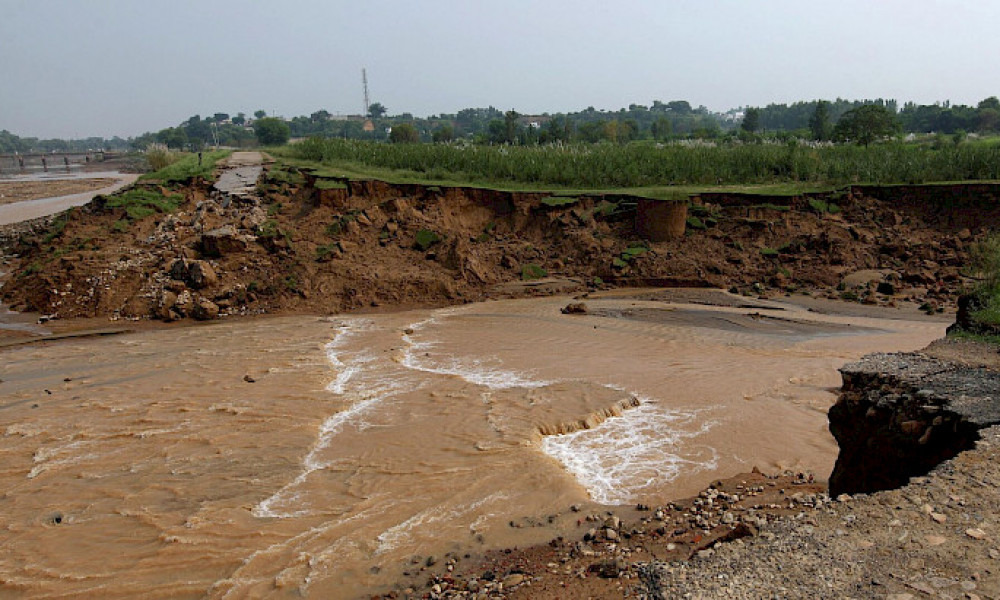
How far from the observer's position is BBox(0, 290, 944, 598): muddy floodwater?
17.1ft

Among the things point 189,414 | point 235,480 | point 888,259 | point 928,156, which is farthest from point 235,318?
point 928,156

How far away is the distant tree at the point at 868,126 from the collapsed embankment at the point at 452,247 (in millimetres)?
11991

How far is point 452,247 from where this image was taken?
15.3 m

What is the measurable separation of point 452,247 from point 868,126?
20023mm

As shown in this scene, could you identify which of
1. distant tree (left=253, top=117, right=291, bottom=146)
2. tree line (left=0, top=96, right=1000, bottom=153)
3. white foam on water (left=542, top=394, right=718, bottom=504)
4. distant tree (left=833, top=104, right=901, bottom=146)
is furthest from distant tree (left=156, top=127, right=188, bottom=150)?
white foam on water (left=542, top=394, right=718, bottom=504)

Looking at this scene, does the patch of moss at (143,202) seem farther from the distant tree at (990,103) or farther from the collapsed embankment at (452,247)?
the distant tree at (990,103)

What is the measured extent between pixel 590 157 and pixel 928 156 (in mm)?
8726

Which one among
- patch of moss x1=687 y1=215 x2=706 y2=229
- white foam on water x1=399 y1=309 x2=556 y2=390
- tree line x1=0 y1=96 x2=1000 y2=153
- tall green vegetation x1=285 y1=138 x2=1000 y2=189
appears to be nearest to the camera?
white foam on water x1=399 y1=309 x2=556 y2=390

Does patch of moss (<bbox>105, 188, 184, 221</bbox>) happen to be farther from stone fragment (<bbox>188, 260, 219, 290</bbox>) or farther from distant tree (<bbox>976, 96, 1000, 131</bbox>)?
distant tree (<bbox>976, 96, 1000, 131</bbox>)

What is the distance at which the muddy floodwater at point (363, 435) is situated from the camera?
5.21m

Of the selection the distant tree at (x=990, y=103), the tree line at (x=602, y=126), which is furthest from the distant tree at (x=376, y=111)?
the distant tree at (x=990, y=103)

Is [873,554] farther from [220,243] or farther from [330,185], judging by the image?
[330,185]

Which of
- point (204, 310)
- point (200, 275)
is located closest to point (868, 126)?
point (200, 275)

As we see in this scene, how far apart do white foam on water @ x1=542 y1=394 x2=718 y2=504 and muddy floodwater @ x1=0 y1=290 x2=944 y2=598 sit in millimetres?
28
